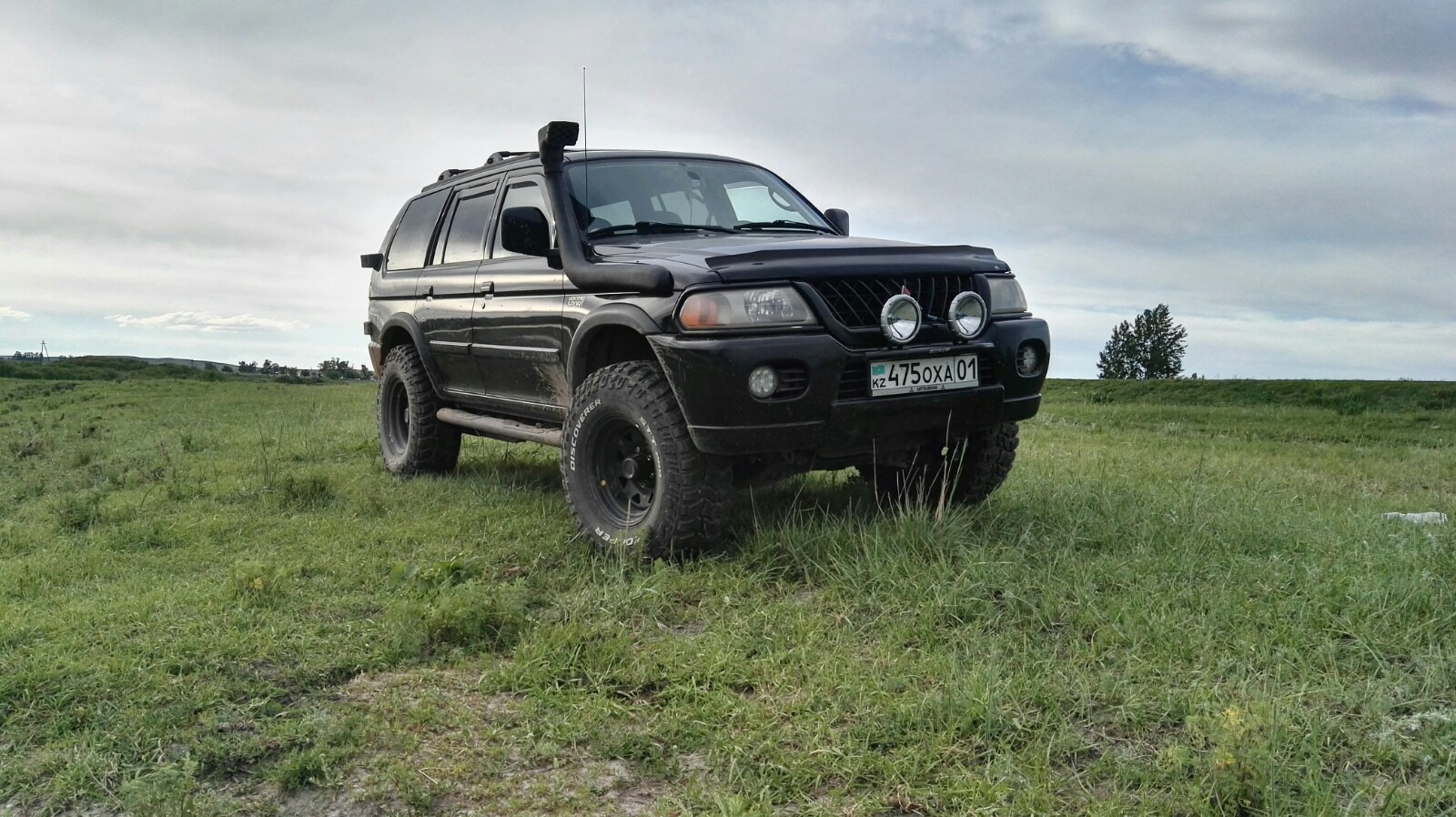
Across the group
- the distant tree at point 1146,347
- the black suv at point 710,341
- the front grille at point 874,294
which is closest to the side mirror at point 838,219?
the black suv at point 710,341

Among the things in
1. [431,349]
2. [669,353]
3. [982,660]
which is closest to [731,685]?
[982,660]

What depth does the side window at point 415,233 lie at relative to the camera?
24.1 feet

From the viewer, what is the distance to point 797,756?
2.90m

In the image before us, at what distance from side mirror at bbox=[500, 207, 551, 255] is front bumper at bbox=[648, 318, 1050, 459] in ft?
4.32

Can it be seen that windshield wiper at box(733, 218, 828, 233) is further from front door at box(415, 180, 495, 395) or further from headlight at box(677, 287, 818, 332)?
front door at box(415, 180, 495, 395)

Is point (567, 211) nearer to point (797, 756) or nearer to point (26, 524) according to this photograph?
point (797, 756)

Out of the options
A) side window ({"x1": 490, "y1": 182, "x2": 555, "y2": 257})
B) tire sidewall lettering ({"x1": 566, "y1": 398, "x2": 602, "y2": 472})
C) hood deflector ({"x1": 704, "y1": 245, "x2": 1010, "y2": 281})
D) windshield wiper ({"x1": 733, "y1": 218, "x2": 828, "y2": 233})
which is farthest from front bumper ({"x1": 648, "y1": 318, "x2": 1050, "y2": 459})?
side window ({"x1": 490, "y1": 182, "x2": 555, "y2": 257})

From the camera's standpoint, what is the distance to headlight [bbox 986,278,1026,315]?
199 inches

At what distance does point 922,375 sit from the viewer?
466 centimetres

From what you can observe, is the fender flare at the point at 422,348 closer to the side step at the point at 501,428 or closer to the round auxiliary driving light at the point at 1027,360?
the side step at the point at 501,428

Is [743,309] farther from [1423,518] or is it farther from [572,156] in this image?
[1423,518]

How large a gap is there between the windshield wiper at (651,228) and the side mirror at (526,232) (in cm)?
25

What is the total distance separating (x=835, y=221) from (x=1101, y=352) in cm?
6659

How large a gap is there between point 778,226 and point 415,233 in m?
3.05
